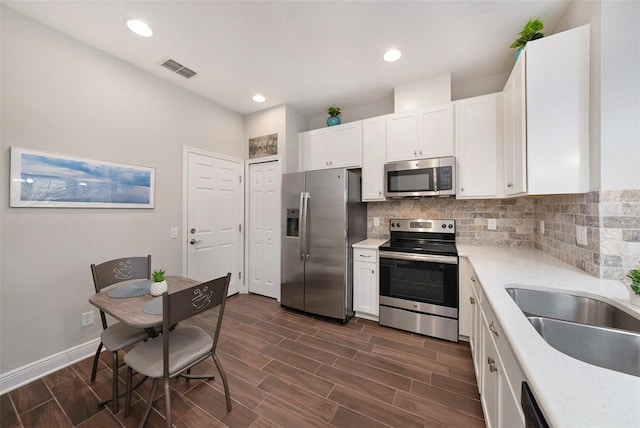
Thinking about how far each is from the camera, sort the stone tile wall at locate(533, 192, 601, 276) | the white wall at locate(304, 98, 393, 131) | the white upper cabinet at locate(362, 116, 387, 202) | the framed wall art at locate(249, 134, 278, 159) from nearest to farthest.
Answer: the stone tile wall at locate(533, 192, 601, 276) < the white upper cabinet at locate(362, 116, 387, 202) < the white wall at locate(304, 98, 393, 131) < the framed wall art at locate(249, 134, 278, 159)

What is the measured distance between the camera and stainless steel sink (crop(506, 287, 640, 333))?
1.08 meters

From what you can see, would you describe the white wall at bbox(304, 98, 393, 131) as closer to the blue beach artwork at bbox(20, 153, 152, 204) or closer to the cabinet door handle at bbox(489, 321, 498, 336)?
the blue beach artwork at bbox(20, 153, 152, 204)

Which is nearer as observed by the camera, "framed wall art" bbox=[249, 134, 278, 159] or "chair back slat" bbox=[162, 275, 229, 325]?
"chair back slat" bbox=[162, 275, 229, 325]

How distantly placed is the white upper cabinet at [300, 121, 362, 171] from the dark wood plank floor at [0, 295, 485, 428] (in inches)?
83.0

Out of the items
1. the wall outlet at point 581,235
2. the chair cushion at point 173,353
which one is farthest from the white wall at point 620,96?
the chair cushion at point 173,353

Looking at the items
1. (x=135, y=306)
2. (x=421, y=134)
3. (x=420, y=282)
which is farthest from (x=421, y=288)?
(x=135, y=306)

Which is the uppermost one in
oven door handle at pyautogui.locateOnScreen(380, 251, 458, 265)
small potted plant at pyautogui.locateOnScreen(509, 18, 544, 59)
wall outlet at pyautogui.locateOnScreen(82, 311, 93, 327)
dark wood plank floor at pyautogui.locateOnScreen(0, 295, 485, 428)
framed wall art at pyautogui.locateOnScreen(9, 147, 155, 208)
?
small potted plant at pyautogui.locateOnScreen(509, 18, 544, 59)

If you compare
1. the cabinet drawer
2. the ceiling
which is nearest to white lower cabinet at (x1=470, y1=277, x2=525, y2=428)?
the cabinet drawer

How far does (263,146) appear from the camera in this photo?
3451 millimetres

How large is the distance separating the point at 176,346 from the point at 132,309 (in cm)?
35

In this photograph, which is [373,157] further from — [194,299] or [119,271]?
[119,271]

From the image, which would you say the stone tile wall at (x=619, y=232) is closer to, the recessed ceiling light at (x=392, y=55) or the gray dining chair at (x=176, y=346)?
the recessed ceiling light at (x=392, y=55)

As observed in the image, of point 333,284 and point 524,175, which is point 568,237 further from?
point 333,284

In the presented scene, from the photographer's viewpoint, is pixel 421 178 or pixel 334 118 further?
pixel 334 118
